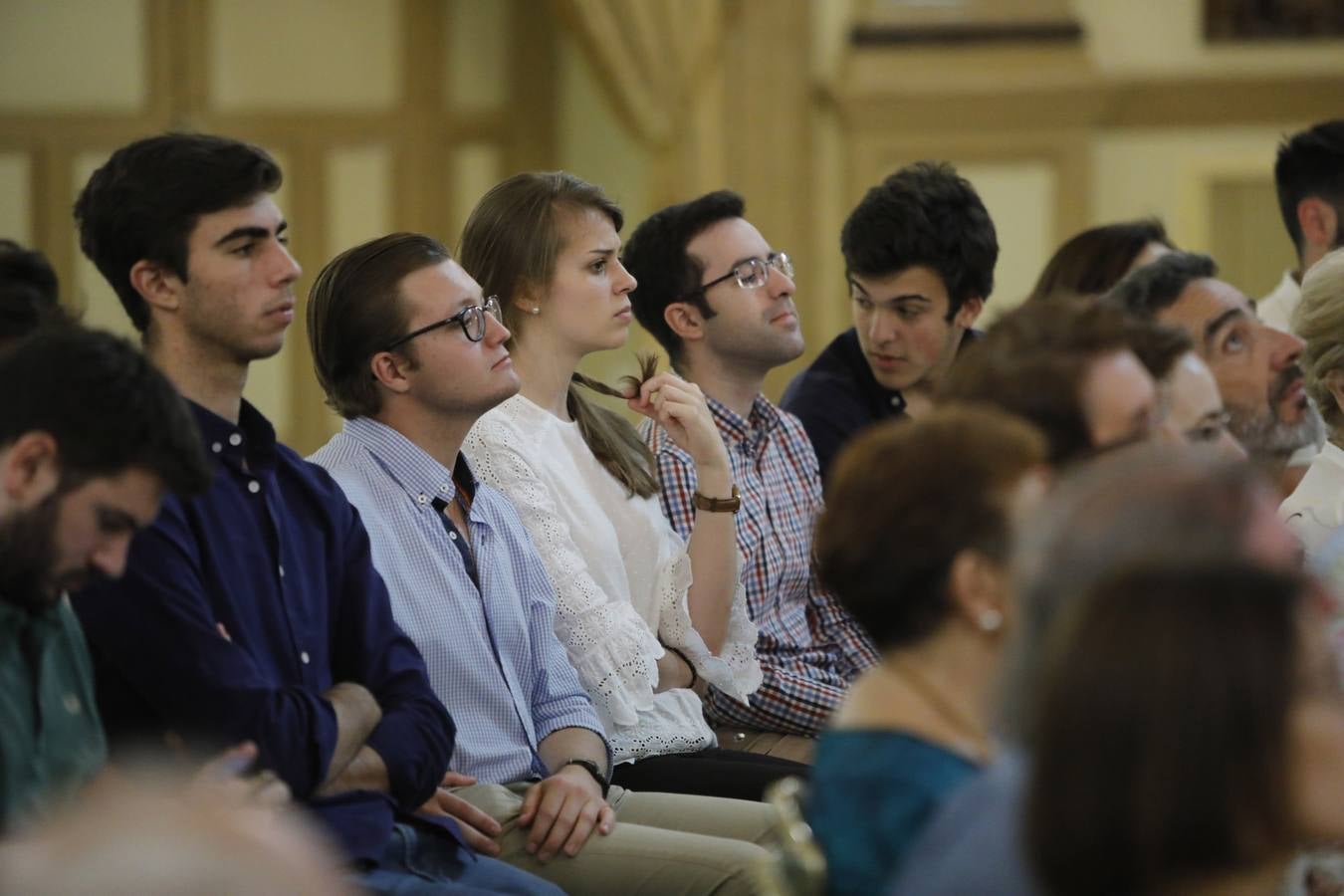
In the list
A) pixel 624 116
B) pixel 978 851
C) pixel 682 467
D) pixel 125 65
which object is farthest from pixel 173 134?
pixel 125 65

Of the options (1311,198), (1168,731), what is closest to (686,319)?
(1311,198)

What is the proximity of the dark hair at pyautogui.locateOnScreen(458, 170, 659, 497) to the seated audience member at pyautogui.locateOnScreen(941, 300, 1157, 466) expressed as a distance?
4.09ft

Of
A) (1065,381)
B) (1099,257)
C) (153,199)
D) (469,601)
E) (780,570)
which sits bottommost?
(780,570)

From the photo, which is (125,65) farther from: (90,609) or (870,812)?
(870,812)

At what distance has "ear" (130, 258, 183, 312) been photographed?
91.0 inches

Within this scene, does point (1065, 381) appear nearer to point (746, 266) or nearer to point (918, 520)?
point (918, 520)

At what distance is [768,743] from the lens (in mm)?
3170

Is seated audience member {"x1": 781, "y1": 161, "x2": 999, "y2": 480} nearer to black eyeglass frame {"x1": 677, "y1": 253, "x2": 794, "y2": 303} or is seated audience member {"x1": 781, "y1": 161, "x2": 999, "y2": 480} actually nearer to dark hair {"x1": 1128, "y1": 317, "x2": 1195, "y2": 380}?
black eyeglass frame {"x1": 677, "y1": 253, "x2": 794, "y2": 303}

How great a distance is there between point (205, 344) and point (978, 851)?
139cm

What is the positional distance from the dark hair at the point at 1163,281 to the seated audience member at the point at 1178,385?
112 centimetres

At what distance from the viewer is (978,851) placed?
126cm

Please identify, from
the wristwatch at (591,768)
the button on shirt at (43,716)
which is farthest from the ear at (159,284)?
the wristwatch at (591,768)

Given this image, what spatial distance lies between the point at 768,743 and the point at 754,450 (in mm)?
569

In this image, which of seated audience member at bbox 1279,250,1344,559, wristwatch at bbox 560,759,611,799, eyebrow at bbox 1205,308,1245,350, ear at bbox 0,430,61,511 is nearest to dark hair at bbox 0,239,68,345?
ear at bbox 0,430,61,511
